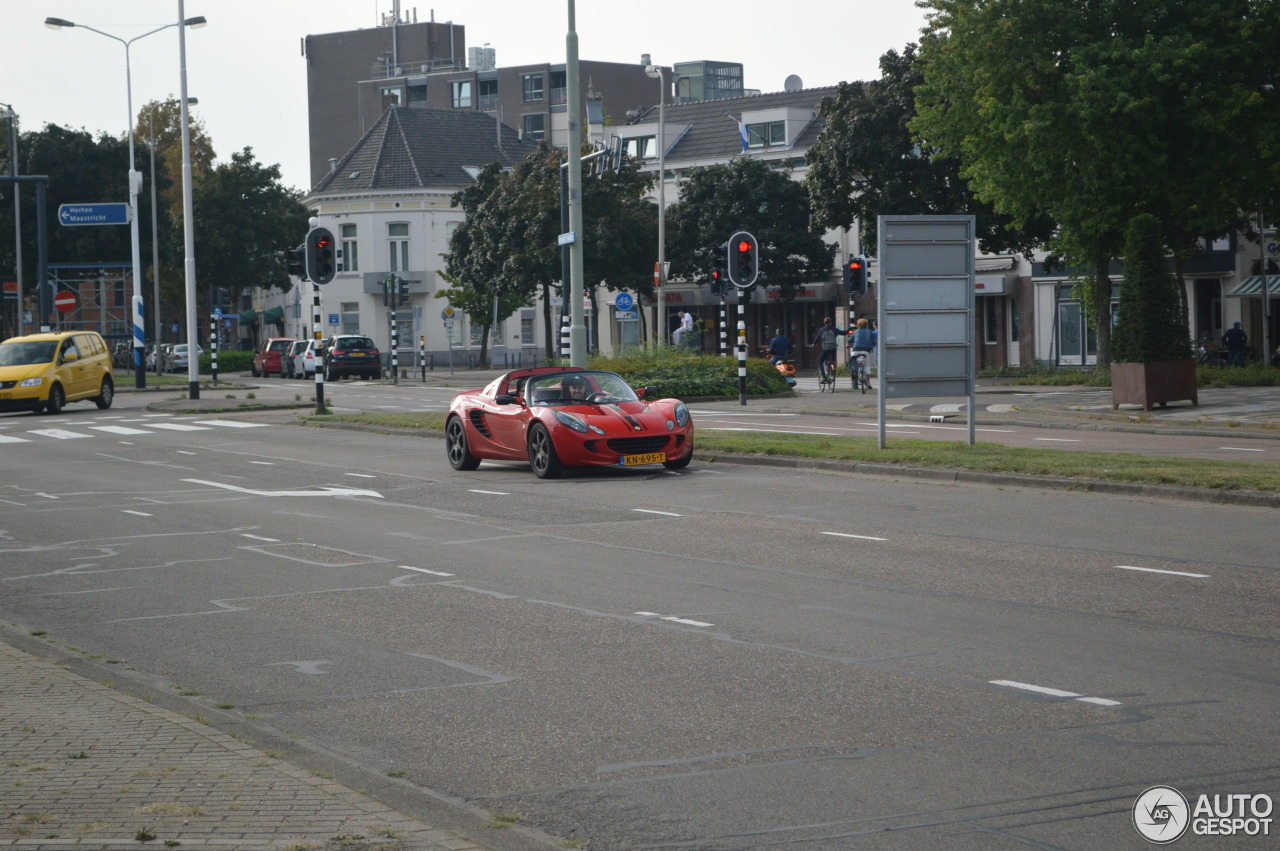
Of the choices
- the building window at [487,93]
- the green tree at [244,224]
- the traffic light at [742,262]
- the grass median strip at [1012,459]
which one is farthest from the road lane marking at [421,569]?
the building window at [487,93]

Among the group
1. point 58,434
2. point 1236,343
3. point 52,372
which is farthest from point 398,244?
point 58,434

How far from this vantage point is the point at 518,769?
5824 mm

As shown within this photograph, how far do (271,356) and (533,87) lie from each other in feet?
159

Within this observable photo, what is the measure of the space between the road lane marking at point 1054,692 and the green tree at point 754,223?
58883 mm

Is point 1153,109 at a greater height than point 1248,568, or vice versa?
point 1153,109

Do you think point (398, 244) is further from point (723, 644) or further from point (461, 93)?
point (723, 644)

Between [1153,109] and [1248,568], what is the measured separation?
2609 cm

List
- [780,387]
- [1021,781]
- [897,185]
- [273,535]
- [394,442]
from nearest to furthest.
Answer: [1021,781]
[273,535]
[394,442]
[780,387]
[897,185]

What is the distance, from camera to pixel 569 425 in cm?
1742

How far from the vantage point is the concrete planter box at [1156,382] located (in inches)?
1049

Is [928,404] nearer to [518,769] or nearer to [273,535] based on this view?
[273,535]

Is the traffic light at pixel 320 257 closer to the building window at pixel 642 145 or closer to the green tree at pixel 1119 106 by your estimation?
the green tree at pixel 1119 106

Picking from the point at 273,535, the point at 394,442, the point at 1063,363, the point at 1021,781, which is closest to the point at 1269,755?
the point at 1021,781

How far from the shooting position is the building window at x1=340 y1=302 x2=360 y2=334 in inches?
3095
